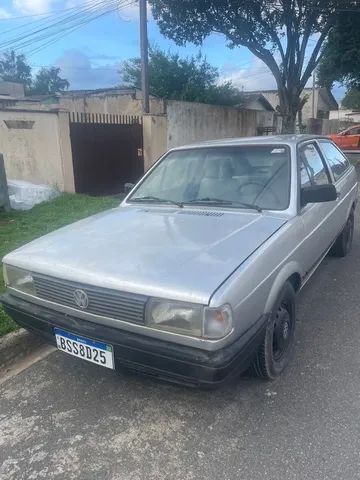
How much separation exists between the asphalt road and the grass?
1930mm

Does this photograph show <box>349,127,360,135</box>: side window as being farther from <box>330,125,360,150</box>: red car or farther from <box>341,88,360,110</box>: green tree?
<box>341,88,360,110</box>: green tree

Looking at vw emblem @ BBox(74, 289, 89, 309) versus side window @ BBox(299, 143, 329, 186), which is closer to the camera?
vw emblem @ BBox(74, 289, 89, 309)

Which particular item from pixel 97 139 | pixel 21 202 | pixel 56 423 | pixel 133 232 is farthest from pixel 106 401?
Answer: pixel 97 139

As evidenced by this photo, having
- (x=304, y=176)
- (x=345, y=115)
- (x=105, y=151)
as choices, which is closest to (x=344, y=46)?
(x=105, y=151)

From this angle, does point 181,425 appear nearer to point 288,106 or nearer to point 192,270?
point 192,270

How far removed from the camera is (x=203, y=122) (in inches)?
→ 572

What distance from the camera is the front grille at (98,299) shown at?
2.17m

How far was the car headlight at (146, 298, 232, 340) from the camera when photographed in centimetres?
203

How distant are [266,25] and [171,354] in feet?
51.4

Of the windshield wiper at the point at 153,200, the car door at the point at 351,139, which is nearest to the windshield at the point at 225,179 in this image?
the windshield wiper at the point at 153,200

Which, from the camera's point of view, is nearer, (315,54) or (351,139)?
(315,54)

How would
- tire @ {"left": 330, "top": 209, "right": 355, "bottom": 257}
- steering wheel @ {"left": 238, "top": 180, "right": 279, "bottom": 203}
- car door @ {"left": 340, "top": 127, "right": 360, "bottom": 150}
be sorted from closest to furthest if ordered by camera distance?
steering wheel @ {"left": 238, "top": 180, "right": 279, "bottom": 203}
tire @ {"left": 330, "top": 209, "right": 355, "bottom": 257}
car door @ {"left": 340, "top": 127, "right": 360, "bottom": 150}

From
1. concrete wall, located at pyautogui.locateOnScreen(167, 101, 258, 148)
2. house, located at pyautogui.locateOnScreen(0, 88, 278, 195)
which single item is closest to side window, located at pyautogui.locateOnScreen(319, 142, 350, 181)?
house, located at pyautogui.locateOnScreen(0, 88, 278, 195)

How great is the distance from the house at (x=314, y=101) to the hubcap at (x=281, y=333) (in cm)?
4098
